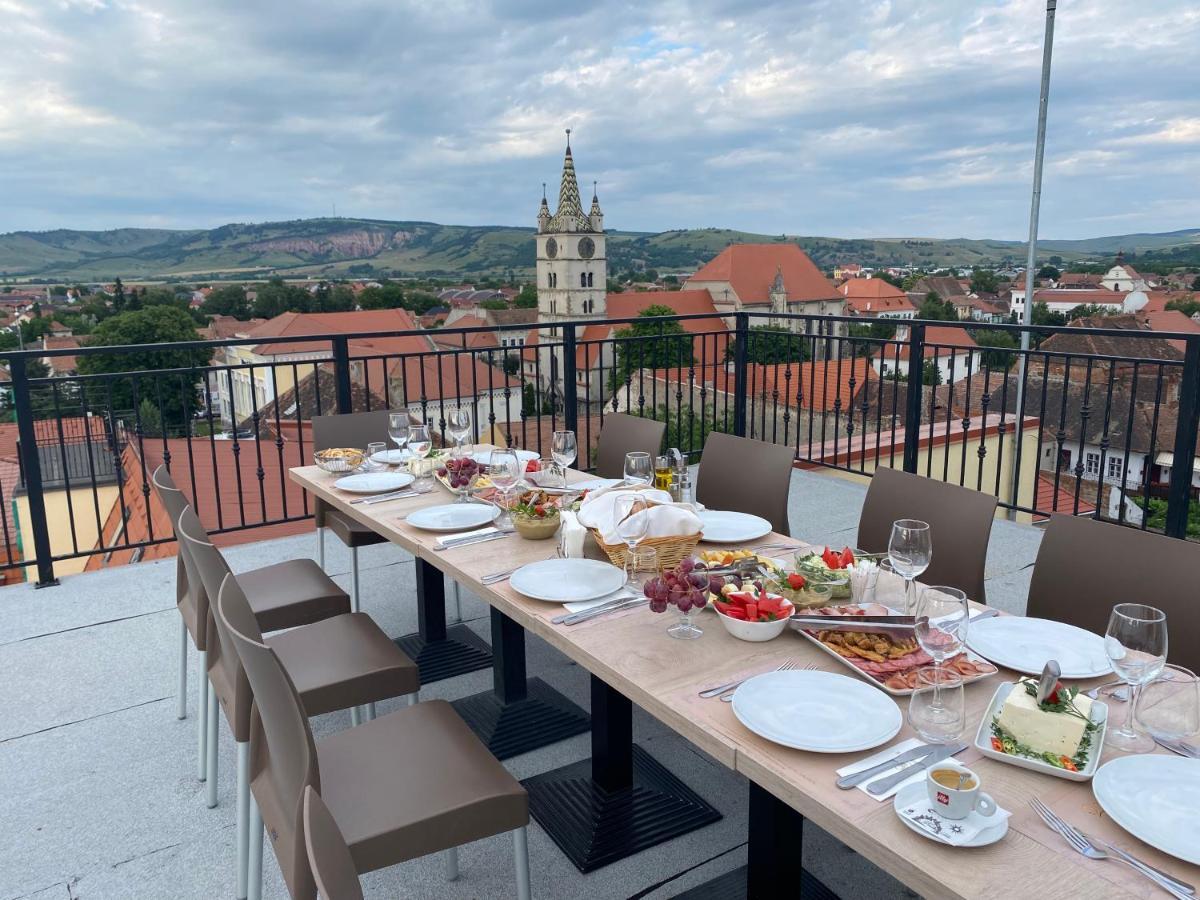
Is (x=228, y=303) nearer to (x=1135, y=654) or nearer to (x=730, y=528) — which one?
(x=730, y=528)

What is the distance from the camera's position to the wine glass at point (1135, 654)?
1180 millimetres

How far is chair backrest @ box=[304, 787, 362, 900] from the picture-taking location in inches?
33.1

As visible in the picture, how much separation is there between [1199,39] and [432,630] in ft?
47.9

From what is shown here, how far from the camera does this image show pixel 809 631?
1.57m

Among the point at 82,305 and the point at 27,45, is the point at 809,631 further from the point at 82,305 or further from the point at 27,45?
the point at 82,305

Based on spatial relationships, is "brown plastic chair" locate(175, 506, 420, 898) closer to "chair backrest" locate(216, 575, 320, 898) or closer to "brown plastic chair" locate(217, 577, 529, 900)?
"brown plastic chair" locate(217, 577, 529, 900)

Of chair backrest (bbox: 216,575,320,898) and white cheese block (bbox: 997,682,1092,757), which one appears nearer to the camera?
white cheese block (bbox: 997,682,1092,757)

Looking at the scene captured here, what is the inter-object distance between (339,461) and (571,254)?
62349 millimetres

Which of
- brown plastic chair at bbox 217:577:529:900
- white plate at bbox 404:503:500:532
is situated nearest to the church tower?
white plate at bbox 404:503:500:532

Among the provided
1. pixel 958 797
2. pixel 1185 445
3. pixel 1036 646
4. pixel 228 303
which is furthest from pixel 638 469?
pixel 228 303

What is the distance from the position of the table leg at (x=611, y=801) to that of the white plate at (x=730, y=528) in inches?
19.5

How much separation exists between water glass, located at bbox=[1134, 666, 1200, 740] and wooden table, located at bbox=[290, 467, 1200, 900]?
10cm

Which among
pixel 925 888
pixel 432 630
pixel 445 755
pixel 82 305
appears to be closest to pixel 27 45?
pixel 432 630

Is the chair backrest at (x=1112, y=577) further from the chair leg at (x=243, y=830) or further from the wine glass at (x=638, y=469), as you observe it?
the chair leg at (x=243, y=830)
